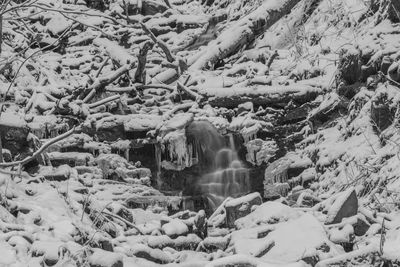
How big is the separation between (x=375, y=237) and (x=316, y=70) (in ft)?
14.5

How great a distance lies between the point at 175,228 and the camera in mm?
5344

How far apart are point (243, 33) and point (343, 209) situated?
562 cm

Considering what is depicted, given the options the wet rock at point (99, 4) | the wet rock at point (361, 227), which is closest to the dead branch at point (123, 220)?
the wet rock at point (361, 227)

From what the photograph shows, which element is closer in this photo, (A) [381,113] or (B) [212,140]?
(A) [381,113]

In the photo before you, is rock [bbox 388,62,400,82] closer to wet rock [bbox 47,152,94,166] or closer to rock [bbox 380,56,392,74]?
rock [bbox 380,56,392,74]

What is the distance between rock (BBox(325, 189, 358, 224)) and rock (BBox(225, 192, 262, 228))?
112 centimetres

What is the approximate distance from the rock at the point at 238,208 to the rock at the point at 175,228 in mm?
457

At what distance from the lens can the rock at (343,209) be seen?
4559mm

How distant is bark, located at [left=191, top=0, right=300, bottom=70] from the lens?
9.63 metres

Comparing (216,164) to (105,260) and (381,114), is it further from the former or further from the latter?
(105,260)

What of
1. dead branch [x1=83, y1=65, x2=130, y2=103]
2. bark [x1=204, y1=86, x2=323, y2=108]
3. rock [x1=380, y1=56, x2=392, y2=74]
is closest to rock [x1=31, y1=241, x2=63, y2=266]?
rock [x1=380, y1=56, x2=392, y2=74]

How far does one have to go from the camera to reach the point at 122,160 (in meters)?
7.59

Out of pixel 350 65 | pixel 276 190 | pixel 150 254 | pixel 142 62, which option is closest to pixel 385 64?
pixel 350 65

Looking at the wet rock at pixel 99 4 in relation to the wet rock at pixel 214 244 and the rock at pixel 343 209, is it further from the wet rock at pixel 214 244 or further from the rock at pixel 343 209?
the rock at pixel 343 209
